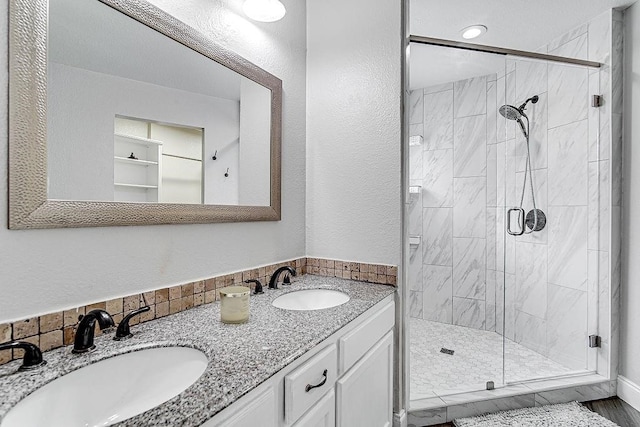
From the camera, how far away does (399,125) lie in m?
1.73

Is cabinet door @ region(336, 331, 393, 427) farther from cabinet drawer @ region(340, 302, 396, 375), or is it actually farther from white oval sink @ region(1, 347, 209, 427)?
white oval sink @ region(1, 347, 209, 427)

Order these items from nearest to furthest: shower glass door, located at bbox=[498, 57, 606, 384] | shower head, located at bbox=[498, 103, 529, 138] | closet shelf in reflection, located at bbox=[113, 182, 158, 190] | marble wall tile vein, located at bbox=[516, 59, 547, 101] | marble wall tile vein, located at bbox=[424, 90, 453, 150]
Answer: closet shelf in reflection, located at bbox=[113, 182, 158, 190]
shower glass door, located at bbox=[498, 57, 606, 384]
marble wall tile vein, located at bbox=[516, 59, 547, 101]
shower head, located at bbox=[498, 103, 529, 138]
marble wall tile vein, located at bbox=[424, 90, 453, 150]

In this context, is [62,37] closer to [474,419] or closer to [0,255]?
[0,255]

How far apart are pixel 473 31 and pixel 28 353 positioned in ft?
9.96

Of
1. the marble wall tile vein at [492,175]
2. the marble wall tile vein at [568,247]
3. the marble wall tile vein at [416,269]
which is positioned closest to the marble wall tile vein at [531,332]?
the marble wall tile vein at [568,247]

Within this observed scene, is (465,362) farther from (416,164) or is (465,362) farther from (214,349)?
(214,349)

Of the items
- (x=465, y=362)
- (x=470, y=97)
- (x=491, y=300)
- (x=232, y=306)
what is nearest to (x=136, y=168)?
(x=232, y=306)

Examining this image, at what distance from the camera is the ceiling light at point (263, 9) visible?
4.82 ft

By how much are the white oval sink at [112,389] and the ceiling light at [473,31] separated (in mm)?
2736

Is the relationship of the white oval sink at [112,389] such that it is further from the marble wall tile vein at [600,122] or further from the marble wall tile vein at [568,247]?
the marble wall tile vein at [600,122]

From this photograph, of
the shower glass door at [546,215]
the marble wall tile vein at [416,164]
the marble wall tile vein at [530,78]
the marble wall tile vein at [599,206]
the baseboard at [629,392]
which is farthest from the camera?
the marble wall tile vein at [416,164]

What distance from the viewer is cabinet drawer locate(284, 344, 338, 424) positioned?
35.0 inches

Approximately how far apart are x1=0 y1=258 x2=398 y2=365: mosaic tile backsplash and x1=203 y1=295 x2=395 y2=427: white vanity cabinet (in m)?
0.27

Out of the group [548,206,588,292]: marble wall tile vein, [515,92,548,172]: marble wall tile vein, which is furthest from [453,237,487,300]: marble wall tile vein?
[515,92,548,172]: marble wall tile vein
